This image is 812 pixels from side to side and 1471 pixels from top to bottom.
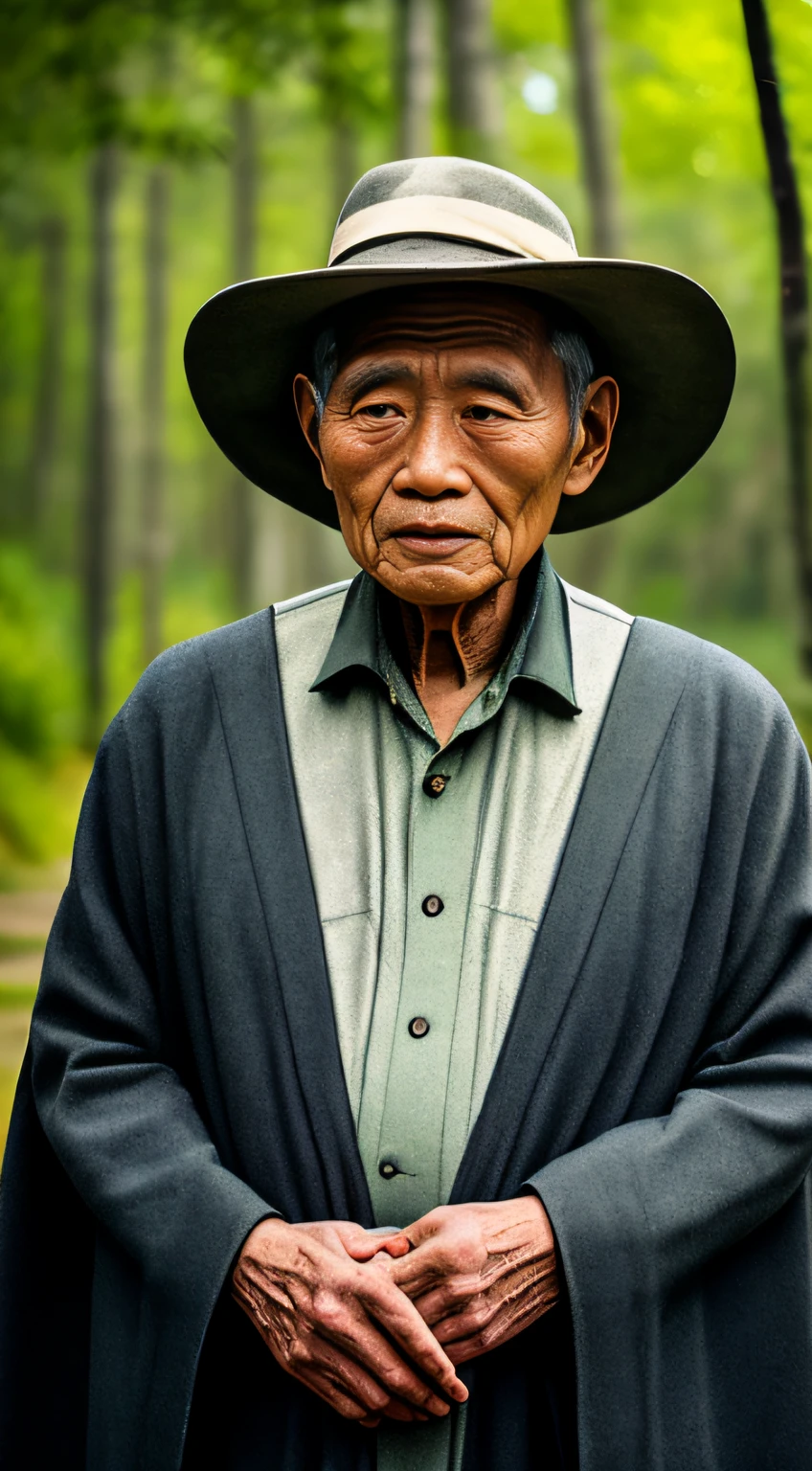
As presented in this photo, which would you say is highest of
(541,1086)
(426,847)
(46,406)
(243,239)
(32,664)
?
(243,239)

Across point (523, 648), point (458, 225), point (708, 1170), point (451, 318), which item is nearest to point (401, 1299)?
point (708, 1170)

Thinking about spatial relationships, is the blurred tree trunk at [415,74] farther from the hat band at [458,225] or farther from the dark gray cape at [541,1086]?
the dark gray cape at [541,1086]

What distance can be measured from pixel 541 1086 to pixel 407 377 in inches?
40.2

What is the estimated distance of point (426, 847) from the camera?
2193mm

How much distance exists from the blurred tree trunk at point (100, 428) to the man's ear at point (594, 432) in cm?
919

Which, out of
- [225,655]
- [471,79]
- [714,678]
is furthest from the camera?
[471,79]

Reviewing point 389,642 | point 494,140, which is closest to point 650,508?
point 494,140

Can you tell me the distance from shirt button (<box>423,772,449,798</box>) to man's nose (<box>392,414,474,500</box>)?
16.7 inches

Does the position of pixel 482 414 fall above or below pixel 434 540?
above

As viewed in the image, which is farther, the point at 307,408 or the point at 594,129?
the point at 594,129

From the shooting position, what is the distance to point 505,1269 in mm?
1963

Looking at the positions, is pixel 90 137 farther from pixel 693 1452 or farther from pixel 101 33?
pixel 693 1452

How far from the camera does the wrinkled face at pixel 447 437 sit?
210cm

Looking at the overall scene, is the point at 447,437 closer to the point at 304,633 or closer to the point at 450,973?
the point at 304,633
